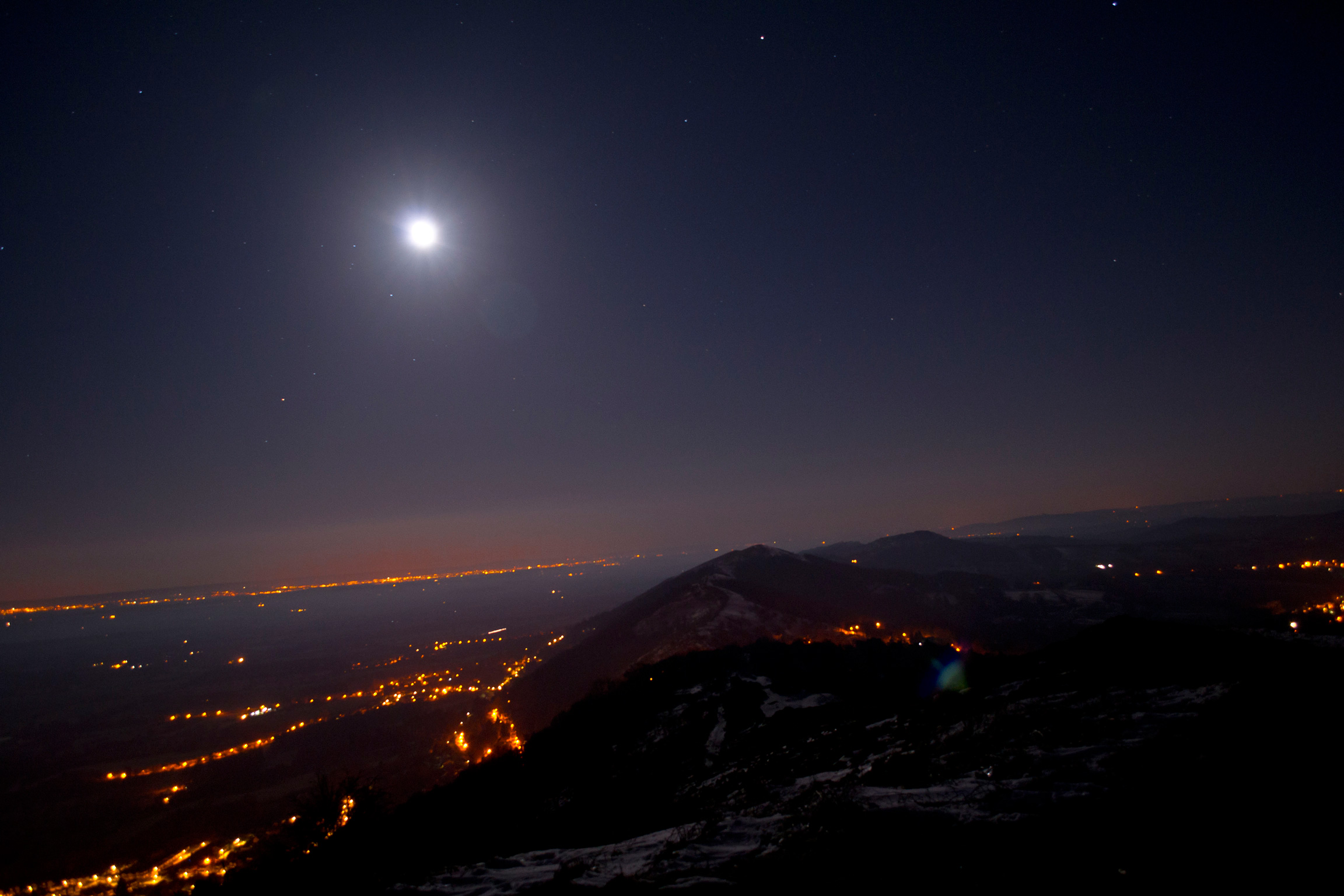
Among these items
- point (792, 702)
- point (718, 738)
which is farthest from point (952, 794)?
point (792, 702)

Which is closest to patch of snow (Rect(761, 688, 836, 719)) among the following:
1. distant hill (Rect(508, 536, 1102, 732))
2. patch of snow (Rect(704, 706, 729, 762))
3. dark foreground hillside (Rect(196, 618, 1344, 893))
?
dark foreground hillside (Rect(196, 618, 1344, 893))

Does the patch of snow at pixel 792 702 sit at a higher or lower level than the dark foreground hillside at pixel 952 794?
lower

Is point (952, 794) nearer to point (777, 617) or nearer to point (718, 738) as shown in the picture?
point (718, 738)

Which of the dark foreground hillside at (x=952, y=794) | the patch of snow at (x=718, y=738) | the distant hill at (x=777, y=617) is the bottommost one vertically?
the distant hill at (x=777, y=617)

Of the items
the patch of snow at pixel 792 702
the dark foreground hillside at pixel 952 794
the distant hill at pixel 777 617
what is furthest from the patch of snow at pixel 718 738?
the distant hill at pixel 777 617

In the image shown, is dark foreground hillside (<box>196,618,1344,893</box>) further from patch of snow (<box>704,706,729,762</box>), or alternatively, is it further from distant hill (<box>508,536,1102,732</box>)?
distant hill (<box>508,536,1102,732</box>)

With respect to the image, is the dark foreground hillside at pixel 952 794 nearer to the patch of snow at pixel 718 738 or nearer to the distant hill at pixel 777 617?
the patch of snow at pixel 718 738

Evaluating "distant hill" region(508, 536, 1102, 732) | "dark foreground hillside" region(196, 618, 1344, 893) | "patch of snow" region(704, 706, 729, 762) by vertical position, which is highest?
"dark foreground hillside" region(196, 618, 1344, 893)

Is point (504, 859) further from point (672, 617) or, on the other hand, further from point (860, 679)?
point (672, 617)

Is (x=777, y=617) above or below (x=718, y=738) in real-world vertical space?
below
